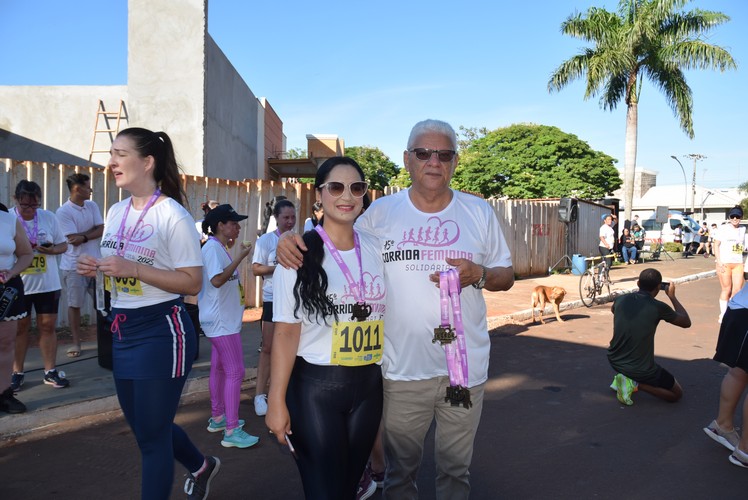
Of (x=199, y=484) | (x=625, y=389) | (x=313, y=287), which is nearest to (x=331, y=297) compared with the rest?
(x=313, y=287)

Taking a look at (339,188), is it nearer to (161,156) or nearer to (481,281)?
(481,281)

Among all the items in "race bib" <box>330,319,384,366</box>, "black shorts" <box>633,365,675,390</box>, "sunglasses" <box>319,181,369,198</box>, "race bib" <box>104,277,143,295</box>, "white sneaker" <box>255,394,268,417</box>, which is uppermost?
"sunglasses" <box>319,181,369,198</box>

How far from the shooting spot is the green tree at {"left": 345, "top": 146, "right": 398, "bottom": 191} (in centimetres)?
5906

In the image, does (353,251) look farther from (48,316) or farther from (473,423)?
(48,316)

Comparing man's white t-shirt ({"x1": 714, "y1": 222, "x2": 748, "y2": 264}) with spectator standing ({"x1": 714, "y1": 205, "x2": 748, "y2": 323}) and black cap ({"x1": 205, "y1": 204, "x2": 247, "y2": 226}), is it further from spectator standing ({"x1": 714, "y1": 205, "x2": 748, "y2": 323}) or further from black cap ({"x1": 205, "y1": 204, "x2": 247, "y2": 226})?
black cap ({"x1": 205, "y1": 204, "x2": 247, "y2": 226})

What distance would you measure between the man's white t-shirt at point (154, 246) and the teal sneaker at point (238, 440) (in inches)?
77.1

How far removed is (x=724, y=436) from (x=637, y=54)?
22.2 m

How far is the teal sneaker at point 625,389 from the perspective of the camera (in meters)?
5.40

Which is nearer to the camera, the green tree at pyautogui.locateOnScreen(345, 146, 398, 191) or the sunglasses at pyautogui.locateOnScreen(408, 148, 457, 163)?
the sunglasses at pyautogui.locateOnScreen(408, 148, 457, 163)

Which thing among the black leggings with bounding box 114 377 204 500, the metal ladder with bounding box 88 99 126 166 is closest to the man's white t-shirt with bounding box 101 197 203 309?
the black leggings with bounding box 114 377 204 500

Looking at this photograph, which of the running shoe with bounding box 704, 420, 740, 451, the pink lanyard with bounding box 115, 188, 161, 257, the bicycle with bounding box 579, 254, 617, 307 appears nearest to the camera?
the pink lanyard with bounding box 115, 188, 161, 257

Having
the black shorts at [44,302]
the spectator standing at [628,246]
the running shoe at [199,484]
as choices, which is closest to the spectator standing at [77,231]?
the black shorts at [44,302]

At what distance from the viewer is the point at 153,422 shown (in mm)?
2564

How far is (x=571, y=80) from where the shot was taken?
2403 centimetres
